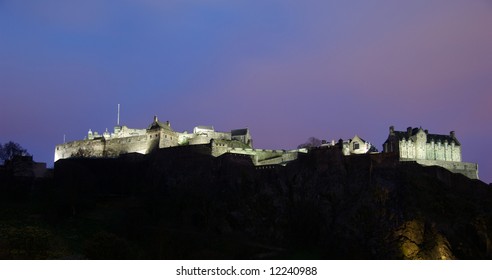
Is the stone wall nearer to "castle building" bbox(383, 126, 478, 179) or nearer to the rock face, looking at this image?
"castle building" bbox(383, 126, 478, 179)

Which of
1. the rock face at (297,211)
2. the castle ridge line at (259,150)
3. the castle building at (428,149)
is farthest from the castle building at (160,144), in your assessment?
the castle building at (428,149)

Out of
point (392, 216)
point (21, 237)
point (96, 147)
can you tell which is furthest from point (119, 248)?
point (96, 147)

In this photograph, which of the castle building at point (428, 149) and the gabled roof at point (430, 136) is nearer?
the castle building at point (428, 149)

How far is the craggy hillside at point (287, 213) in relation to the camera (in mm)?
44594

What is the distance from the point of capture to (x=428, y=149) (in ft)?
212

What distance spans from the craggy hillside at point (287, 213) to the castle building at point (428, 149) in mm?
10154

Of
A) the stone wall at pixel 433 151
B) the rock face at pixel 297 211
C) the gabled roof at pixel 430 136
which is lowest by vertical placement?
the rock face at pixel 297 211

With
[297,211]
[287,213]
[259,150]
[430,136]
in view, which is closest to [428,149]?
[430,136]

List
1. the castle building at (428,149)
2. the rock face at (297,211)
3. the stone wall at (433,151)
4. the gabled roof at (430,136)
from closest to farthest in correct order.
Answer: the rock face at (297,211) < the castle building at (428,149) < the stone wall at (433,151) < the gabled roof at (430,136)

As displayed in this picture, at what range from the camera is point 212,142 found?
201 ft

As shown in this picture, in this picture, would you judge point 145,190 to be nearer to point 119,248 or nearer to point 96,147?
point 96,147

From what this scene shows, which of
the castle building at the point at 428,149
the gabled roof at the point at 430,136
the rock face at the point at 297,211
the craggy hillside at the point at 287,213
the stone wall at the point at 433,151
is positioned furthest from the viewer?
the gabled roof at the point at 430,136

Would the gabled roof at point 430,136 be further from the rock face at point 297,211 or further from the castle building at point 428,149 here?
the rock face at point 297,211

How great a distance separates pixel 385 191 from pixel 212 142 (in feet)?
69.8
